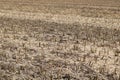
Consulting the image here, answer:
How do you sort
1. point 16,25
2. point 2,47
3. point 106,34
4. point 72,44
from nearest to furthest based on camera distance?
point 2,47, point 72,44, point 106,34, point 16,25

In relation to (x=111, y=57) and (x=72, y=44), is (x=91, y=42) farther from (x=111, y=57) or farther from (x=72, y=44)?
(x=111, y=57)

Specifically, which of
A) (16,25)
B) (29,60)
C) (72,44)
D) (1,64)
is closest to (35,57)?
(29,60)

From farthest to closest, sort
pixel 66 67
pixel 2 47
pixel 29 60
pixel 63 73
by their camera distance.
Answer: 1. pixel 2 47
2. pixel 29 60
3. pixel 66 67
4. pixel 63 73

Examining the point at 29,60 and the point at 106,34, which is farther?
the point at 106,34

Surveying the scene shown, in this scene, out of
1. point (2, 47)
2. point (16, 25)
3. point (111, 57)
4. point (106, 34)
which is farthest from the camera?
point (16, 25)

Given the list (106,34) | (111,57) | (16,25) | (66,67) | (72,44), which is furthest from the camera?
(16,25)

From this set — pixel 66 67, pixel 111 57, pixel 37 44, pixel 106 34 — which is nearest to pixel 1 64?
pixel 66 67

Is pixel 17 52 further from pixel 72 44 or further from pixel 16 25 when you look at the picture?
pixel 16 25

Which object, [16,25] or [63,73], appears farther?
[16,25]

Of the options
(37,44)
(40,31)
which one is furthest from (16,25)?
(37,44)
